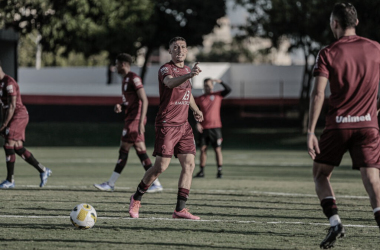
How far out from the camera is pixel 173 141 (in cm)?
785

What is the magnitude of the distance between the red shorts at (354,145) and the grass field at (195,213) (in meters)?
0.86

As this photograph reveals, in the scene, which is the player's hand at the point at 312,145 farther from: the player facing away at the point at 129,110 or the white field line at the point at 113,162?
the white field line at the point at 113,162

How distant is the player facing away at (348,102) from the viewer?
5801 mm

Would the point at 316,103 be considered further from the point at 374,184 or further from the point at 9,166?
the point at 9,166

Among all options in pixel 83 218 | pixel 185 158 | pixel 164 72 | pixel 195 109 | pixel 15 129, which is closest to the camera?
pixel 83 218

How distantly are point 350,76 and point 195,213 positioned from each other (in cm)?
328

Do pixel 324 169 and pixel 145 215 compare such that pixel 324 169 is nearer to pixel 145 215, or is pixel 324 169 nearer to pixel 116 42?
pixel 145 215

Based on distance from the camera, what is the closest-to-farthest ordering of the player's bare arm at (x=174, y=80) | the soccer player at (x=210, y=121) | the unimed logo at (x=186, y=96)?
the player's bare arm at (x=174, y=80) → the unimed logo at (x=186, y=96) → the soccer player at (x=210, y=121)

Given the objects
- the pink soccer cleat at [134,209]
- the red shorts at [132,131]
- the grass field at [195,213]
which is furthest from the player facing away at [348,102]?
the red shorts at [132,131]

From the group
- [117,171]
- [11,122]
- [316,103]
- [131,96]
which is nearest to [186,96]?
[316,103]

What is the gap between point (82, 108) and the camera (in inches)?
1497

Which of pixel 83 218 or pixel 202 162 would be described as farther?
pixel 202 162

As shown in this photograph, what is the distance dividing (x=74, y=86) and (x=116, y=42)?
30.3 ft

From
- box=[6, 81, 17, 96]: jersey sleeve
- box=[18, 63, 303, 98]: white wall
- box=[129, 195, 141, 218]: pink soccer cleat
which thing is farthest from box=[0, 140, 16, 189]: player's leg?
box=[18, 63, 303, 98]: white wall
